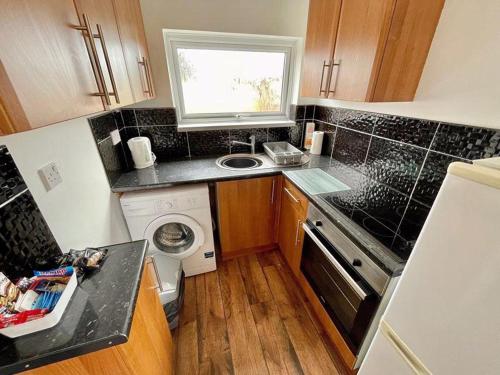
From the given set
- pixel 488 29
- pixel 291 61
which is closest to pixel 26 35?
pixel 488 29

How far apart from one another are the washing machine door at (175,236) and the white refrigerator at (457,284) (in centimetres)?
136

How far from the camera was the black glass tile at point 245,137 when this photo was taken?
80.6 inches

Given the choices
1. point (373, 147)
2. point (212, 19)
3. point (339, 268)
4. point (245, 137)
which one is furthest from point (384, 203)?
point (212, 19)

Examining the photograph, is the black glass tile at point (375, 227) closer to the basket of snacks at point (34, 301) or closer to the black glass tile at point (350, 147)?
the black glass tile at point (350, 147)

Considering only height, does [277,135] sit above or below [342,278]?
above

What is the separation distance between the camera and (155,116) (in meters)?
1.80

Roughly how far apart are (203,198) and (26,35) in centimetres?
121

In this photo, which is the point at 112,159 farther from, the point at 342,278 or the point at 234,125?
the point at 342,278

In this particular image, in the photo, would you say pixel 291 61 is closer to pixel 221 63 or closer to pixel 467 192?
pixel 221 63

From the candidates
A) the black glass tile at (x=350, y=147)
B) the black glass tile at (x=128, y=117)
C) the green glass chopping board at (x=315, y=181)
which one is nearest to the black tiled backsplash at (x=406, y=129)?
the black glass tile at (x=350, y=147)

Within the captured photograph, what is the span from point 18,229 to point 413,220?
1.74 metres

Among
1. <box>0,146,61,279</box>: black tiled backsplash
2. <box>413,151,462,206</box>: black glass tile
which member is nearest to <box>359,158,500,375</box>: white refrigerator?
<box>413,151,462,206</box>: black glass tile

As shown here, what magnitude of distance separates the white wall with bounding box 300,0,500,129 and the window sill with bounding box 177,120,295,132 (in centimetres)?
118

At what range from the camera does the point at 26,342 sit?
0.58 meters
